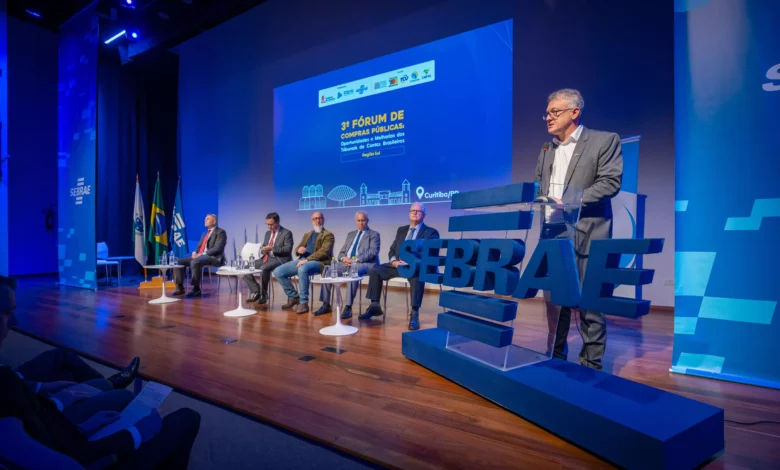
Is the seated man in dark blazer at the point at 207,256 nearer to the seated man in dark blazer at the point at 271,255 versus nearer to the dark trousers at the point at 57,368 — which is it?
the seated man in dark blazer at the point at 271,255

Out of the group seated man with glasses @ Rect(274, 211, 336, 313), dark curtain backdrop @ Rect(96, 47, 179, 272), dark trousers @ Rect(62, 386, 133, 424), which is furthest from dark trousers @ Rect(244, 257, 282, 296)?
dark curtain backdrop @ Rect(96, 47, 179, 272)

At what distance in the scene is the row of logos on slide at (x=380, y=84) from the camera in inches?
232

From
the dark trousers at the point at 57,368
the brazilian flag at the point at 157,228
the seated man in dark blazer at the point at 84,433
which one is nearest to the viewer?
the seated man in dark blazer at the point at 84,433

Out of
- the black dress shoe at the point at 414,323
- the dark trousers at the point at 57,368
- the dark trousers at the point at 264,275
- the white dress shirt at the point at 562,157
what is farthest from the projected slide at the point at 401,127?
the dark trousers at the point at 57,368

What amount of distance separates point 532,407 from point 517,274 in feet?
2.15

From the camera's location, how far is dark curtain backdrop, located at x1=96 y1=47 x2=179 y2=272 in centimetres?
834

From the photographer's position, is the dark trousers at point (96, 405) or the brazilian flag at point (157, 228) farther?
the brazilian flag at point (157, 228)

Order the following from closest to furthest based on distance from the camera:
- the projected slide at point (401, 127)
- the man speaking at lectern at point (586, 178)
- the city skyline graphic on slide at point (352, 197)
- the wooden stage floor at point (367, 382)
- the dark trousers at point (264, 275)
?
the wooden stage floor at point (367, 382) → the man speaking at lectern at point (586, 178) → the dark trousers at point (264, 275) → the projected slide at point (401, 127) → the city skyline graphic on slide at point (352, 197)

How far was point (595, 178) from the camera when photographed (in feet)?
7.38

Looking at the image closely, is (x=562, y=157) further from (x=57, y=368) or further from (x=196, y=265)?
(x=196, y=265)

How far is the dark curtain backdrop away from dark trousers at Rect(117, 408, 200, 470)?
876 centimetres

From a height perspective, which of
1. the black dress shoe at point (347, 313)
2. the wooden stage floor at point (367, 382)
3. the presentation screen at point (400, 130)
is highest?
the presentation screen at point (400, 130)

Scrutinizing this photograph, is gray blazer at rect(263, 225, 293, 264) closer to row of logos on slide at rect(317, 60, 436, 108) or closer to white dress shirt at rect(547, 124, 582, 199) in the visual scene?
row of logos on slide at rect(317, 60, 436, 108)

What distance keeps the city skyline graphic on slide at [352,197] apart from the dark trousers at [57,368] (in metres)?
4.58
